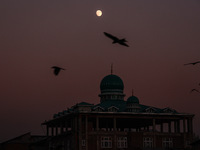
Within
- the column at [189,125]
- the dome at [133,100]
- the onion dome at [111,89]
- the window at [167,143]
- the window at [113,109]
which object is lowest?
the window at [167,143]

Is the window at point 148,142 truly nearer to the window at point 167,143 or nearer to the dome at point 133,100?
the window at point 167,143

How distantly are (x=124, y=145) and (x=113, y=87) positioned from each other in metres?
21.4

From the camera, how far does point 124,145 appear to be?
140875 mm

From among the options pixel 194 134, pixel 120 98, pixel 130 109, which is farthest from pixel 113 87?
pixel 194 134

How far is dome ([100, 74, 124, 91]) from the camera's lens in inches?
6154

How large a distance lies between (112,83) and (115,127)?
1903 centimetres

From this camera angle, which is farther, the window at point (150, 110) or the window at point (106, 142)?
the window at point (150, 110)

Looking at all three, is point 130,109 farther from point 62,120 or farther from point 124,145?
point 62,120

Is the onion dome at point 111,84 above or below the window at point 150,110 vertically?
above

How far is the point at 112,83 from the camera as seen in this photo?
15625cm

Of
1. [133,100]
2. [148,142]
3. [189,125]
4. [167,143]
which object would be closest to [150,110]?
[133,100]

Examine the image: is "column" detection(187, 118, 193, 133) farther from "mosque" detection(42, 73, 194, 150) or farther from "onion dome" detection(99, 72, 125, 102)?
"onion dome" detection(99, 72, 125, 102)

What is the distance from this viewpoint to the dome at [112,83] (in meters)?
156

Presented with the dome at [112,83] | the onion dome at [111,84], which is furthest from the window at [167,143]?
the dome at [112,83]
